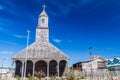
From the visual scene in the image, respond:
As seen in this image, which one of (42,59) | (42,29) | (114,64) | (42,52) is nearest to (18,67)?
(42,52)

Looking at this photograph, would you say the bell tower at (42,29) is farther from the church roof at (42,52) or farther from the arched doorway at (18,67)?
the arched doorway at (18,67)

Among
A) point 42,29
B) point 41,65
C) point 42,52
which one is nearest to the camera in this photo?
point 42,52

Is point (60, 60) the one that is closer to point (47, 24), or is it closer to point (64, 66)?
A: point (64, 66)

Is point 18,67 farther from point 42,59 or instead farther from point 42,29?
point 42,29

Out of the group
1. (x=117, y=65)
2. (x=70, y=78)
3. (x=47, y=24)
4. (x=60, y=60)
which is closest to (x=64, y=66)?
(x=60, y=60)

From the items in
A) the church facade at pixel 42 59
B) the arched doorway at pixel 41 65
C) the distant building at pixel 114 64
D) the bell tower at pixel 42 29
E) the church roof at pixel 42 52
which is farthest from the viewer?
the distant building at pixel 114 64

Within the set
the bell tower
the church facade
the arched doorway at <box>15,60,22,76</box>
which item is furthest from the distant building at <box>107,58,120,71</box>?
the arched doorway at <box>15,60,22,76</box>

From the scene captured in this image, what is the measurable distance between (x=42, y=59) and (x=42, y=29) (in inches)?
424

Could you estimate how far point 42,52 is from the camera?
37.1 m

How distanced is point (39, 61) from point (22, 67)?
13.9ft

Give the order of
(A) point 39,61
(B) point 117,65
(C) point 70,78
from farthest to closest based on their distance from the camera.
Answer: (B) point 117,65, (A) point 39,61, (C) point 70,78

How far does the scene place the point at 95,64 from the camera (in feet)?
178

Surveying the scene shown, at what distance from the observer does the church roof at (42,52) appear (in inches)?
1409

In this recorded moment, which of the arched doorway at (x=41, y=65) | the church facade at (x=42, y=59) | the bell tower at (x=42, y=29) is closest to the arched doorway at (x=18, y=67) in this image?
the church facade at (x=42, y=59)
